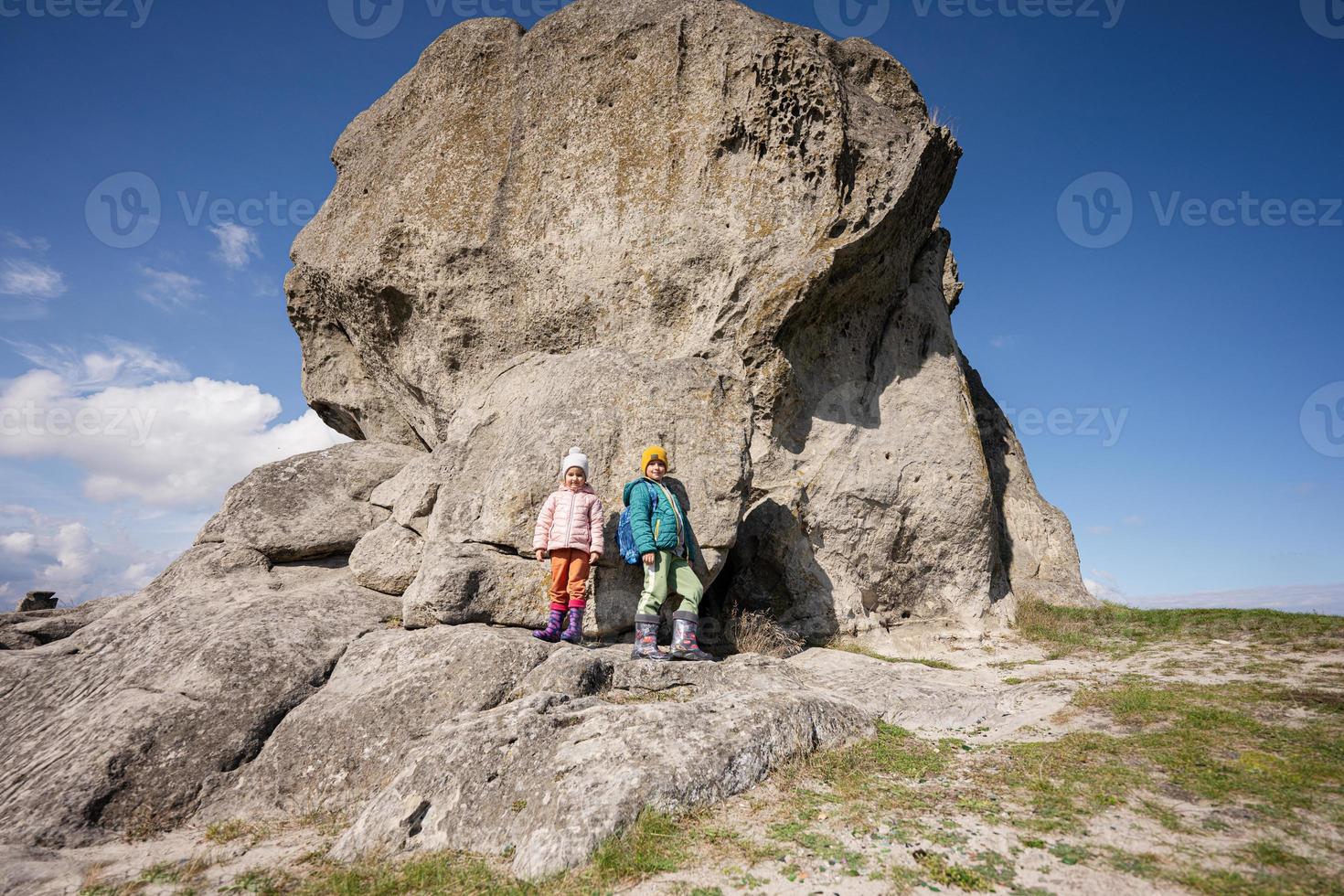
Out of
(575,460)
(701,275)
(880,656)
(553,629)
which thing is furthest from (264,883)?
(701,275)

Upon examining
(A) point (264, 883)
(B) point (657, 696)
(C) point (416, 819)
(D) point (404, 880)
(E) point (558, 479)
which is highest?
(E) point (558, 479)

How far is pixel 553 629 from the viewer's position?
882 cm

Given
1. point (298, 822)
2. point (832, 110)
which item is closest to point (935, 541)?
point (832, 110)

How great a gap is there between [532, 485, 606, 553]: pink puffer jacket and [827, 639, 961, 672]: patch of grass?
4.64 m

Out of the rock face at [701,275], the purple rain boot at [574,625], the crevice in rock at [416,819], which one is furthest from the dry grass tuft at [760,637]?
the crevice in rock at [416,819]

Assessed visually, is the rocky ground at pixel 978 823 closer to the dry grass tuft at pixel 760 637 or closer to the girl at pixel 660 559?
the girl at pixel 660 559

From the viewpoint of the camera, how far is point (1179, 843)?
4309 millimetres

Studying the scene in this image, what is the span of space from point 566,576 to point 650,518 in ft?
4.41

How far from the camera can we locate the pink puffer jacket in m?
8.97

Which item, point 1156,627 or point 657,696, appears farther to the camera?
point 1156,627

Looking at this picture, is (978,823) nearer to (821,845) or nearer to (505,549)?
(821,845)

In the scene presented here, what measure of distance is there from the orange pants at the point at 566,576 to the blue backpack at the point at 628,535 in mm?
543

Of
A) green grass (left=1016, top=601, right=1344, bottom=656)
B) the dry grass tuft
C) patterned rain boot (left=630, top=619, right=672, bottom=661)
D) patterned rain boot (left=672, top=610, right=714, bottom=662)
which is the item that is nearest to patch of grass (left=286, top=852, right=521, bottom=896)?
patterned rain boot (left=630, top=619, right=672, bottom=661)

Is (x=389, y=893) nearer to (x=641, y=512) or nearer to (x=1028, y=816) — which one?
(x=1028, y=816)
